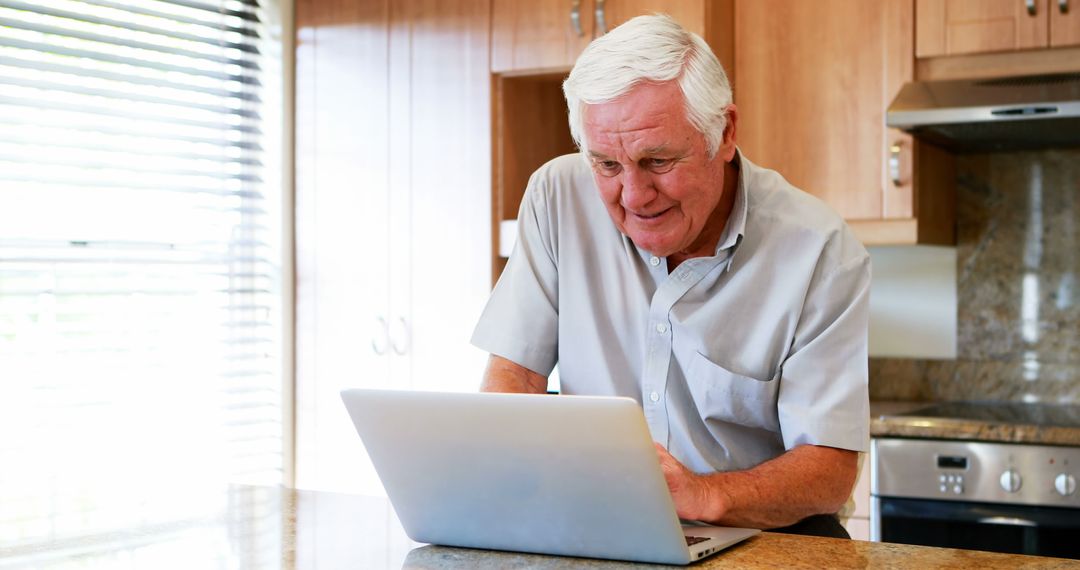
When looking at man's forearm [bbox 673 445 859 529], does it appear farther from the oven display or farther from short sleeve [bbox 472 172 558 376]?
the oven display

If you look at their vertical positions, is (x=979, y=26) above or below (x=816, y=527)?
above

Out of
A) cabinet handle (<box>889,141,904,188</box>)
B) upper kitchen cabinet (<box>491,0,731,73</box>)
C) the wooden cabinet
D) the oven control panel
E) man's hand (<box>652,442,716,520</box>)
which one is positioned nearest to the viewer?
man's hand (<box>652,442,716,520</box>)

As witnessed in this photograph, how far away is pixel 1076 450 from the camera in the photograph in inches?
102

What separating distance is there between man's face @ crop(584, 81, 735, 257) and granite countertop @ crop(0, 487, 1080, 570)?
0.44 m

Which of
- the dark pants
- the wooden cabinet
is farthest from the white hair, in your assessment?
the wooden cabinet

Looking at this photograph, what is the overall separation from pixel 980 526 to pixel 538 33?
1.62 m

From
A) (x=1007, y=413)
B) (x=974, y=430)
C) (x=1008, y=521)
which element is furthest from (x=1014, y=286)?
(x=1008, y=521)

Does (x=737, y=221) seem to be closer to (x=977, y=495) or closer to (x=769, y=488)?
(x=769, y=488)

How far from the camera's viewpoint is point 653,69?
152cm

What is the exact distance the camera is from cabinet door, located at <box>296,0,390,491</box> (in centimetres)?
342

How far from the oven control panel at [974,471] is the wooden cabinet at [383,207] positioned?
110cm

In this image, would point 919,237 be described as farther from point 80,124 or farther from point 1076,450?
point 80,124

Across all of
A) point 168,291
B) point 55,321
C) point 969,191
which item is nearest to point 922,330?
point 969,191

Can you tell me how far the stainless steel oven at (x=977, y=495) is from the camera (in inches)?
102
